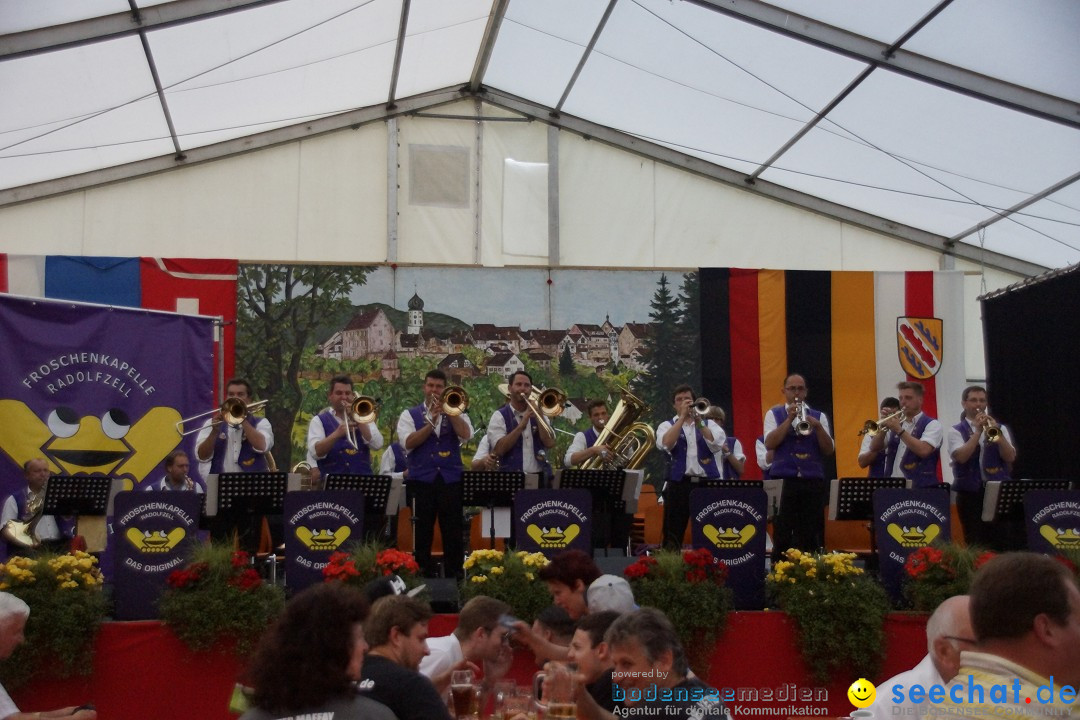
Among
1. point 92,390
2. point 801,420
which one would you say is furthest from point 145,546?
point 801,420

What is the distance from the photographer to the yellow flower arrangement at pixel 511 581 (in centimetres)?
666

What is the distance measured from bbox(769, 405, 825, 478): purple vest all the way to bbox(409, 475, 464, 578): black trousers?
2.88 m

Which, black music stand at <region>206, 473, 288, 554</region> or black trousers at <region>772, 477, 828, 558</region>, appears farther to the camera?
black trousers at <region>772, 477, 828, 558</region>

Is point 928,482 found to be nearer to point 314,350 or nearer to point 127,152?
point 314,350

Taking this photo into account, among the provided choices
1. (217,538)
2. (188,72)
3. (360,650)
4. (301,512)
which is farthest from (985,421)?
(188,72)

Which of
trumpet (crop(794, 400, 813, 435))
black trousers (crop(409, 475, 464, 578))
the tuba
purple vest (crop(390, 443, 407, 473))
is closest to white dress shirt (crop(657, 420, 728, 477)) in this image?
the tuba

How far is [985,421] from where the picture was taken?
9.01 metres

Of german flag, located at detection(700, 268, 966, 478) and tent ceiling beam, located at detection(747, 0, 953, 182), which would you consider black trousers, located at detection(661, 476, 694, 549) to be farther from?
tent ceiling beam, located at detection(747, 0, 953, 182)

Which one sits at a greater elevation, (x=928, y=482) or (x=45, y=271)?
(x=45, y=271)

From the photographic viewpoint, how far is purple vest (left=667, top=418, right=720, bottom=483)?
9.98m

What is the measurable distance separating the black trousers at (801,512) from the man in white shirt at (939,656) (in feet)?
17.5

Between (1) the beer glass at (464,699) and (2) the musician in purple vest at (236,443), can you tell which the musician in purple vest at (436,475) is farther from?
(1) the beer glass at (464,699)

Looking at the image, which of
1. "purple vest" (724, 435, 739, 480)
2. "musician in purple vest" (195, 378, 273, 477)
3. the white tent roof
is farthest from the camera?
"purple vest" (724, 435, 739, 480)

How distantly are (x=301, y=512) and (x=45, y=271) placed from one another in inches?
249
